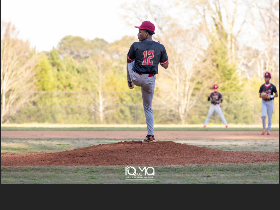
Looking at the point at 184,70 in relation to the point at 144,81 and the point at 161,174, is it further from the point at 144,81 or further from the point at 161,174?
the point at 161,174

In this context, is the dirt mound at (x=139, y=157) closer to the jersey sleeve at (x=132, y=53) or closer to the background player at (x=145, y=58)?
the background player at (x=145, y=58)

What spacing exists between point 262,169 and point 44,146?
6.00 meters

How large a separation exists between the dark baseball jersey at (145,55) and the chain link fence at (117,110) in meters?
22.6

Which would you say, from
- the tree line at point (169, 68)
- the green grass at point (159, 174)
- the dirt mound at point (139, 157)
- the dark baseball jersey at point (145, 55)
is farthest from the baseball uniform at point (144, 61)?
the tree line at point (169, 68)

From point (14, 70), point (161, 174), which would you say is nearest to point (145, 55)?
point (161, 174)

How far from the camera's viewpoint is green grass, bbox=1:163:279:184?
574 centimetres

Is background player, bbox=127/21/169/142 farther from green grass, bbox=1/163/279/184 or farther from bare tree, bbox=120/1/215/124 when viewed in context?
bare tree, bbox=120/1/215/124

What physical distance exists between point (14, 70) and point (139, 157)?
25749 mm

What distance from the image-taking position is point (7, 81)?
1188 inches

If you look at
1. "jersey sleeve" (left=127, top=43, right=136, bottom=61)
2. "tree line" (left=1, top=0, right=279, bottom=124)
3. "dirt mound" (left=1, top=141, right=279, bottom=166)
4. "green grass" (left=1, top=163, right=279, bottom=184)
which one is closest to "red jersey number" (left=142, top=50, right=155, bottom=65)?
"jersey sleeve" (left=127, top=43, right=136, bottom=61)

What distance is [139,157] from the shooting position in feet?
24.8

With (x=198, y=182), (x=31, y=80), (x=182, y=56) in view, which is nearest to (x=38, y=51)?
(x=31, y=80)

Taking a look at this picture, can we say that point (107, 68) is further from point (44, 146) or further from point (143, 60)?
point (143, 60)

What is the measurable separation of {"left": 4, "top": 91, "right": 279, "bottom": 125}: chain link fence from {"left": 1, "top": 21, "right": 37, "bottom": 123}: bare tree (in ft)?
2.49
